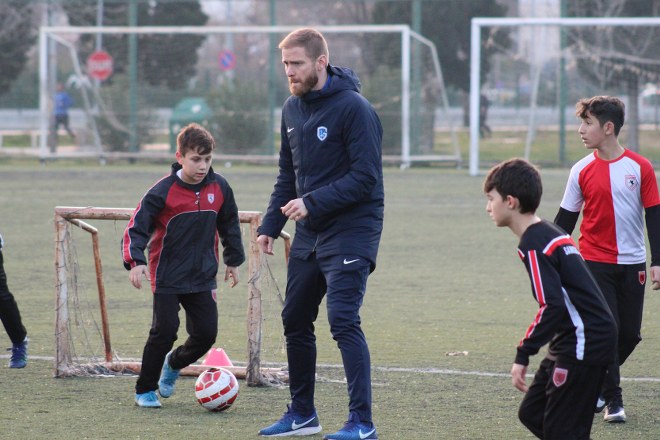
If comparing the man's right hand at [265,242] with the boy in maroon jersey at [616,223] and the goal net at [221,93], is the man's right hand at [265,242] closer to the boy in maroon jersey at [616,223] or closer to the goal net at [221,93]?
the boy in maroon jersey at [616,223]

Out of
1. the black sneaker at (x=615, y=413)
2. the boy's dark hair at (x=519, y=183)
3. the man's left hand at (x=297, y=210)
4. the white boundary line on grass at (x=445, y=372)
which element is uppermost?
the boy's dark hair at (x=519, y=183)

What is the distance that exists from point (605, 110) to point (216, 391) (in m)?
2.42

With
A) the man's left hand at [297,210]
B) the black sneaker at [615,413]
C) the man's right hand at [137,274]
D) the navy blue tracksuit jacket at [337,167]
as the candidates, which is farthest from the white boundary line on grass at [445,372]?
the man's left hand at [297,210]

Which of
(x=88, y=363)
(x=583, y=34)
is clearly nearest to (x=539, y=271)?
(x=88, y=363)

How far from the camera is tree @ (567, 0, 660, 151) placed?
23141 millimetres

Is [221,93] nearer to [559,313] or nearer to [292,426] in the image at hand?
[292,426]

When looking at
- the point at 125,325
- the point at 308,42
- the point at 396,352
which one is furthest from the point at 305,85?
the point at 125,325

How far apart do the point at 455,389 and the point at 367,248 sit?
156cm

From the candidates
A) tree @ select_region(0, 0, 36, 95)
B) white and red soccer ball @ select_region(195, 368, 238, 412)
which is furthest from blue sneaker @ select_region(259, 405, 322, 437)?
tree @ select_region(0, 0, 36, 95)

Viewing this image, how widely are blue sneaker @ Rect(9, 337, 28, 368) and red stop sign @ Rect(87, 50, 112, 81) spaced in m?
22.2

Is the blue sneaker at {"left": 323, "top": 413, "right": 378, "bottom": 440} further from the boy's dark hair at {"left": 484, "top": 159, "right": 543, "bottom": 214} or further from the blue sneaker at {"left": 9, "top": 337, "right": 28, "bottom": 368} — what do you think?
the blue sneaker at {"left": 9, "top": 337, "right": 28, "bottom": 368}

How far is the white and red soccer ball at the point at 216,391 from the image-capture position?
18.6 feet

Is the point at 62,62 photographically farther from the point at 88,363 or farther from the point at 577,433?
the point at 577,433

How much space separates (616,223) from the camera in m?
5.58
